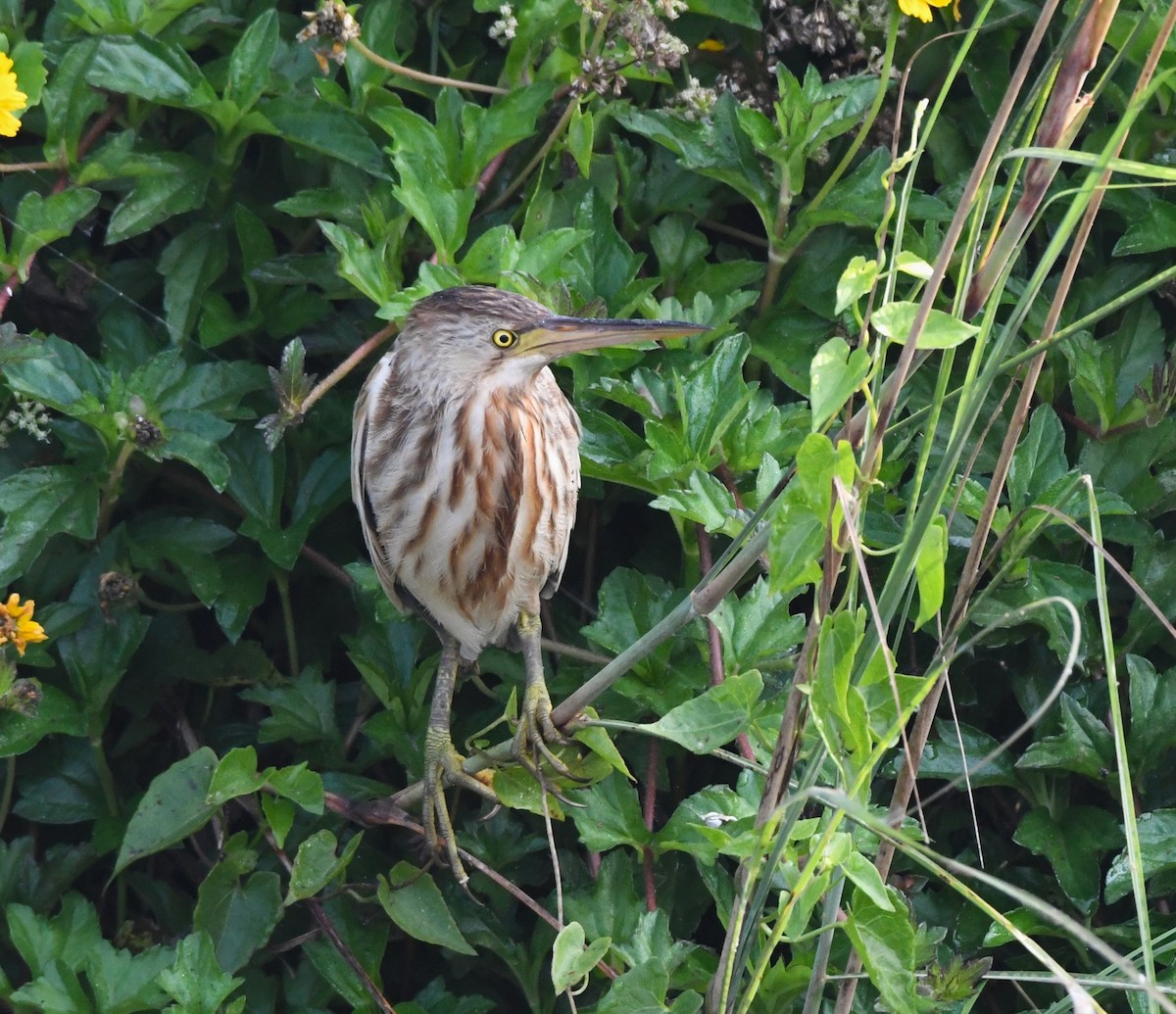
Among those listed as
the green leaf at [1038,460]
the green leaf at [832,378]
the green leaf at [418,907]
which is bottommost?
the green leaf at [418,907]

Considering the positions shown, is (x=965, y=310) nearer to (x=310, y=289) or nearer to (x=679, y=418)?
(x=679, y=418)

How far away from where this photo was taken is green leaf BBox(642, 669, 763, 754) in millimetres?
1345

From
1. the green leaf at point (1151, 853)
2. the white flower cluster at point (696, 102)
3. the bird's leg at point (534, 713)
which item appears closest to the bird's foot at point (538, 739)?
the bird's leg at point (534, 713)

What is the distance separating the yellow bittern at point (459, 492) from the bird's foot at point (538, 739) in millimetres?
99

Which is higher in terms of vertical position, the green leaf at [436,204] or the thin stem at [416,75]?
the thin stem at [416,75]

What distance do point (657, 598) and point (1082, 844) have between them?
625 millimetres

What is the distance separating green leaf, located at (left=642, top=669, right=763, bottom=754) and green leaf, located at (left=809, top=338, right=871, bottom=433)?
12.2 inches

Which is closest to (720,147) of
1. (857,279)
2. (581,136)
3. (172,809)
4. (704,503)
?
(581,136)

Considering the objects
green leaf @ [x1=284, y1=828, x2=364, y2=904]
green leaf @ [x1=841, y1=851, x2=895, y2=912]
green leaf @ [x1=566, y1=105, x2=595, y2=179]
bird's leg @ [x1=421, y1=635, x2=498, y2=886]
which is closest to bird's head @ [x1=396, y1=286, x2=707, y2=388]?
green leaf @ [x1=566, y1=105, x2=595, y2=179]

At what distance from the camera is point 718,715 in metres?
1.36

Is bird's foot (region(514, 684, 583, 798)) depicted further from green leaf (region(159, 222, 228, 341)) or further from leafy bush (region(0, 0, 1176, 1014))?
green leaf (region(159, 222, 228, 341))

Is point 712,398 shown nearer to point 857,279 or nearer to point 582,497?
point 582,497

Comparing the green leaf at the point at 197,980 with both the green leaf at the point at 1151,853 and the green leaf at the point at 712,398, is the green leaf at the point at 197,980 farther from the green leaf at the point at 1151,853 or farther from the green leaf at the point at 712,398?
the green leaf at the point at 1151,853

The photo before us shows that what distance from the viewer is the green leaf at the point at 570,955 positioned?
4.49 feet
